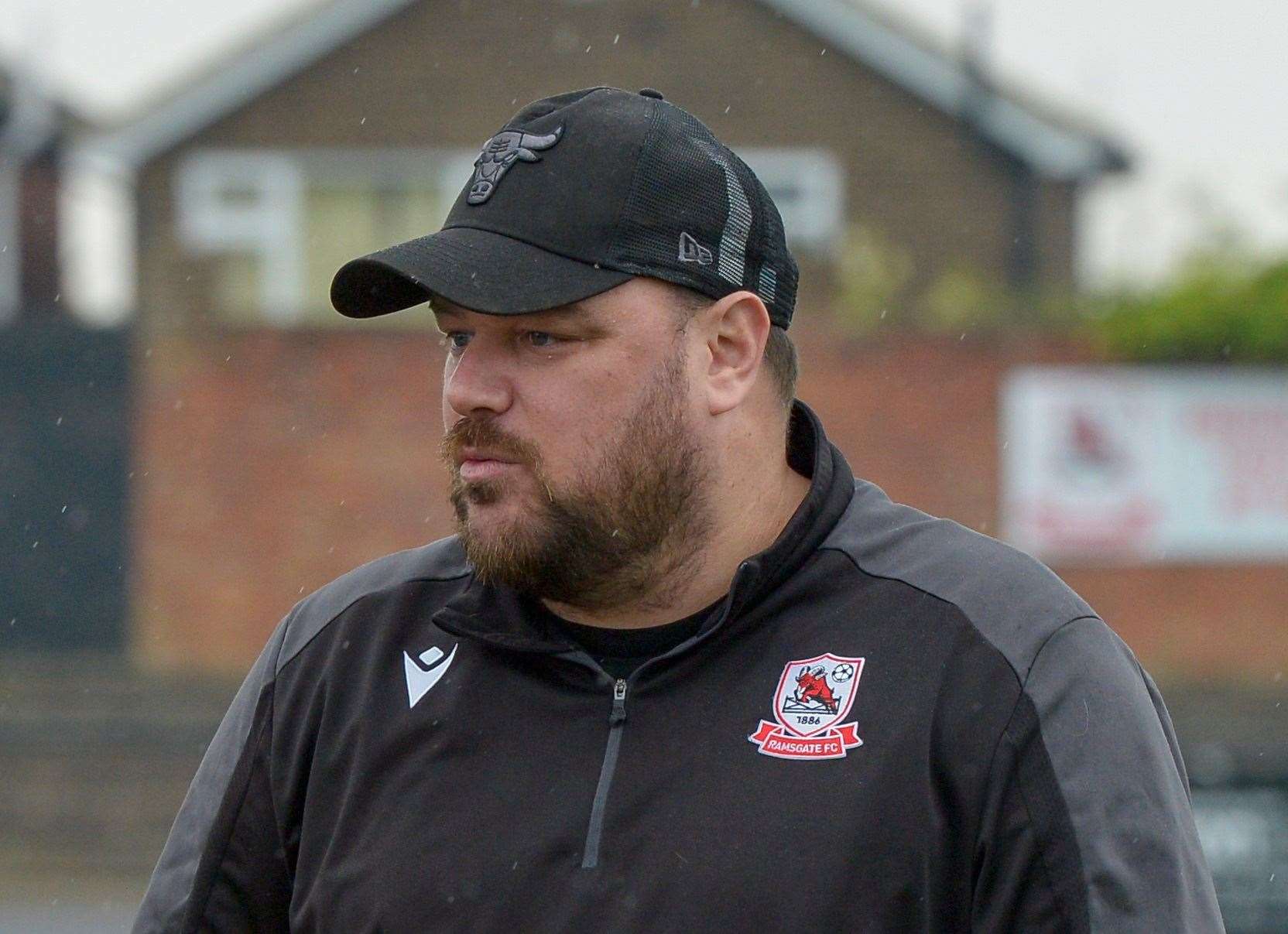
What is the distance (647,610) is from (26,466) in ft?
39.0

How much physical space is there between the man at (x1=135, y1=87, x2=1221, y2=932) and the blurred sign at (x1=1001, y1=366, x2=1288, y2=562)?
1061cm

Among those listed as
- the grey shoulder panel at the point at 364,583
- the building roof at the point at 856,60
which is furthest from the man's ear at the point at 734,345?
the building roof at the point at 856,60

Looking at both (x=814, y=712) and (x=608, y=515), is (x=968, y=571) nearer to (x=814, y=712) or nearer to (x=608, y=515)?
(x=814, y=712)

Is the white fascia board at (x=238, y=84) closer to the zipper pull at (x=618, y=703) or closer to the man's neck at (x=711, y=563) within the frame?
the man's neck at (x=711, y=563)

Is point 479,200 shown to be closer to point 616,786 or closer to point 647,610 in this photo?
point 647,610

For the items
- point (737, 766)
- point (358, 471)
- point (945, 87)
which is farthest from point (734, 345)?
point (945, 87)

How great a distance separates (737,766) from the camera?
2205mm

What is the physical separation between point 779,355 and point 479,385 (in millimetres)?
444

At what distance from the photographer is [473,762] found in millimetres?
2309

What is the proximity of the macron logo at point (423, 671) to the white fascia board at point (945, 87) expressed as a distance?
15.0 metres

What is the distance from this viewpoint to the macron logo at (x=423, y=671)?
2.39m

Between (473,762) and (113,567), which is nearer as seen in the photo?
(473,762)

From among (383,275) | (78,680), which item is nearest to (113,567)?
(78,680)

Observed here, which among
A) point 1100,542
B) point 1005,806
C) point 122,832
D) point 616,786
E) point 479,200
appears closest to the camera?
point 1005,806
